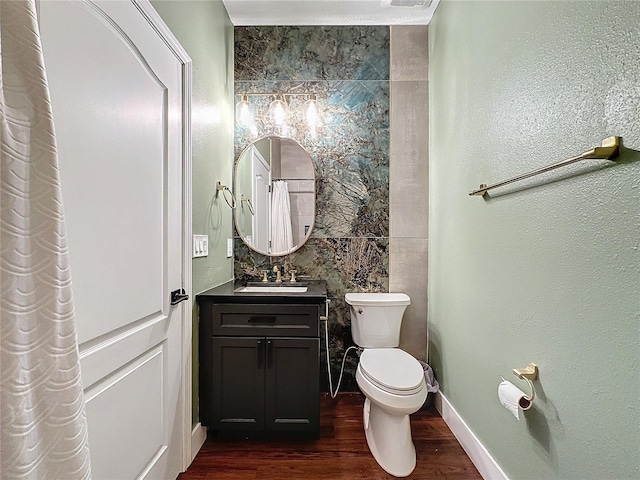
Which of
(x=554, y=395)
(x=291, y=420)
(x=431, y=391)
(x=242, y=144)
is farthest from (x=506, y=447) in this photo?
(x=242, y=144)

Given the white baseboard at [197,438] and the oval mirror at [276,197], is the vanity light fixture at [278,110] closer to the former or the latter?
the oval mirror at [276,197]

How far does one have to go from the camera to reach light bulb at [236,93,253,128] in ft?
8.81

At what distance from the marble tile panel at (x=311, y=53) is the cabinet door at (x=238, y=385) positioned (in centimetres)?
A: 189

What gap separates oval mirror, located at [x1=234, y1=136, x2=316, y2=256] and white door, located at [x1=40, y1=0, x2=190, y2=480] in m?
0.98

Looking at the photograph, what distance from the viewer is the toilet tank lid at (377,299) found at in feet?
7.80

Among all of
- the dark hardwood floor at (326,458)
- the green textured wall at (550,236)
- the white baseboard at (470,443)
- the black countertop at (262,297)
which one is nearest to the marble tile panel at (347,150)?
the green textured wall at (550,236)

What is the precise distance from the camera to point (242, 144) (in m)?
2.73

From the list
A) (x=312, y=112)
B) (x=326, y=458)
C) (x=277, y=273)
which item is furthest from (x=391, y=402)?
(x=312, y=112)

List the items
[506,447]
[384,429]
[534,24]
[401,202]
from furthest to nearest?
[401,202] → [384,429] → [506,447] → [534,24]

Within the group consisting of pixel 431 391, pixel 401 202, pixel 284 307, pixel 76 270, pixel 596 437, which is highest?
pixel 401 202

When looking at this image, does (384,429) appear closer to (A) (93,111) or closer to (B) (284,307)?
(B) (284,307)

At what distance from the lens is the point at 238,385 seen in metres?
1.98

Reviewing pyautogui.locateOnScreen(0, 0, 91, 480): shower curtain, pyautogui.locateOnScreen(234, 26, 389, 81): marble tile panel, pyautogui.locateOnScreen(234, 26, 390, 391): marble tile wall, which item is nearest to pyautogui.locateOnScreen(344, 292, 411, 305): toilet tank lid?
pyautogui.locateOnScreen(234, 26, 390, 391): marble tile wall

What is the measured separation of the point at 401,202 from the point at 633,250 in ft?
6.02
